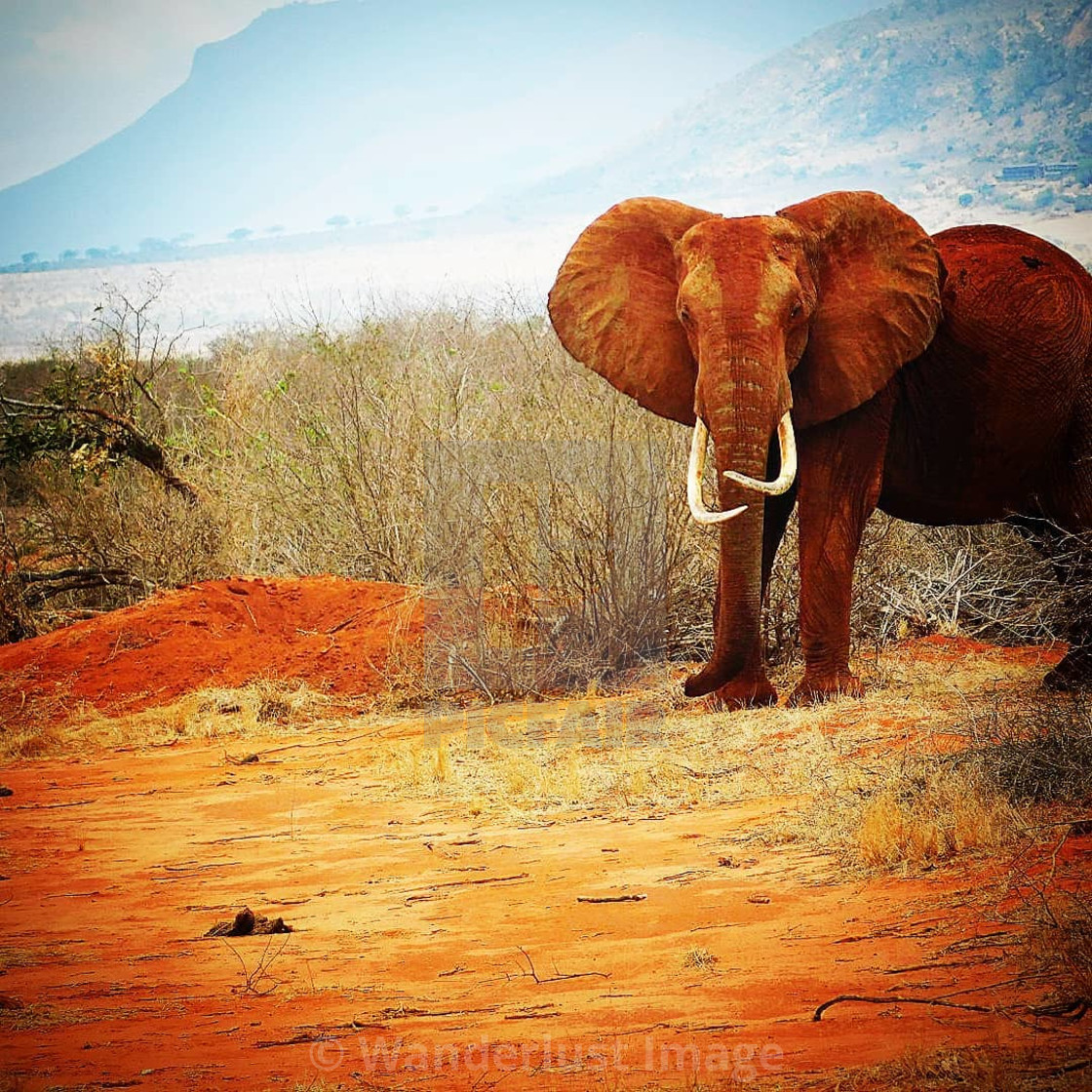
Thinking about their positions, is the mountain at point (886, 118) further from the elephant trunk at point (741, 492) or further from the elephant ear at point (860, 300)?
the elephant trunk at point (741, 492)

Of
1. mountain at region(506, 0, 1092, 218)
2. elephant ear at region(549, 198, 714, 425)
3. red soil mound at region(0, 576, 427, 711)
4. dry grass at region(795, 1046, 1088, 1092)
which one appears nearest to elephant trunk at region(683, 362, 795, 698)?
elephant ear at region(549, 198, 714, 425)

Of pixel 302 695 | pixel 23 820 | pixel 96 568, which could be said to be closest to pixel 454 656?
pixel 302 695

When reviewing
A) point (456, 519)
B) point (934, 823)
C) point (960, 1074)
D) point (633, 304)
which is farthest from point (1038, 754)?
point (456, 519)

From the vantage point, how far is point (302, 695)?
949cm

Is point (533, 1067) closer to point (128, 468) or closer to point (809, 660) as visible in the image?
point (809, 660)

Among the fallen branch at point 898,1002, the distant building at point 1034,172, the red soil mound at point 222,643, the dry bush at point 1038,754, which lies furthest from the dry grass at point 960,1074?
the distant building at point 1034,172

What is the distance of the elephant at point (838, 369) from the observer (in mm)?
7234

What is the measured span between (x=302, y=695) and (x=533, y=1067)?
616cm

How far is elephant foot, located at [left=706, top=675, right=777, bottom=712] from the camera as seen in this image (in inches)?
311

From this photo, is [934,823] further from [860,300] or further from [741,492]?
[860,300]

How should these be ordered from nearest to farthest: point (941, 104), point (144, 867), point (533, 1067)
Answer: point (533, 1067), point (144, 867), point (941, 104)

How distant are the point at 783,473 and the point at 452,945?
3.31 m

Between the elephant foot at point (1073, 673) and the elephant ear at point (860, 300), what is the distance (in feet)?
5.97

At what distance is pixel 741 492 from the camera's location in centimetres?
711
